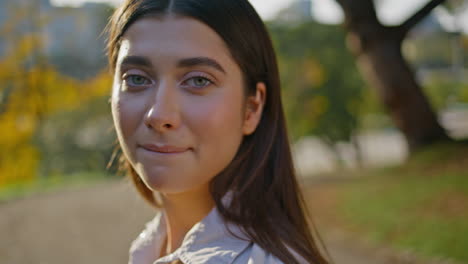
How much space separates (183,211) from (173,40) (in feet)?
1.91

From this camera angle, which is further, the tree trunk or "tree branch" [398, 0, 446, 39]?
the tree trunk

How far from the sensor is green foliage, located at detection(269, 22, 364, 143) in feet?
45.9

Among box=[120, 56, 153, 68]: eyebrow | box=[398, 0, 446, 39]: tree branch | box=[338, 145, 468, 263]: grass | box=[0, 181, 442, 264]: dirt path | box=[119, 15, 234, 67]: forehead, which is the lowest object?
box=[338, 145, 468, 263]: grass

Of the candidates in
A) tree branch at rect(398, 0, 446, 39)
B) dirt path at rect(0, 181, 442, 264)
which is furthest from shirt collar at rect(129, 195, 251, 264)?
tree branch at rect(398, 0, 446, 39)

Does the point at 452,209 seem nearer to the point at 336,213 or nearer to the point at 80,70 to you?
the point at 336,213

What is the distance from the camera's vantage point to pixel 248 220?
5.15 feet

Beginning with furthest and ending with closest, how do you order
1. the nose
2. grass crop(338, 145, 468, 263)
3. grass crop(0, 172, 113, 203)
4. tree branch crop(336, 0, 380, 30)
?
tree branch crop(336, 0, 380, 30)
grass crop(0, 172, 113, 203)
grass crop(338, 145, 468, 263)
the nose

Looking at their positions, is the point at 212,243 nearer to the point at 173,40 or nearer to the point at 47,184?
the point at 173,40

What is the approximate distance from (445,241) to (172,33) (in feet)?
13.4

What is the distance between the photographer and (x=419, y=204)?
226 inches

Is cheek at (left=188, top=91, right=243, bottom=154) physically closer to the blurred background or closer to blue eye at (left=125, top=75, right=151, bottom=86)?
blue eye at (left=125, top=75, right=151, bottom=86)

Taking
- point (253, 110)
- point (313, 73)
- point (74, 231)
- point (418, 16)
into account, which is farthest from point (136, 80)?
point (313, 73)

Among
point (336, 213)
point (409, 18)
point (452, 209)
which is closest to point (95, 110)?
point (336, 213)

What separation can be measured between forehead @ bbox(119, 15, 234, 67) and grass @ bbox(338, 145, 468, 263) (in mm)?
3725
